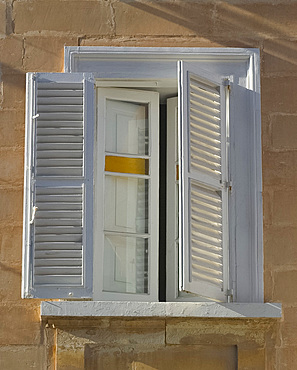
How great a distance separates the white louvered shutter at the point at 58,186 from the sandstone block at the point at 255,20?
108cm

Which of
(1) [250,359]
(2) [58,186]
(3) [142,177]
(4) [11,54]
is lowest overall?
(1) [250,359]

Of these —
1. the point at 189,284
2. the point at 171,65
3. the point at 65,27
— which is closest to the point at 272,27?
the point at 171,65

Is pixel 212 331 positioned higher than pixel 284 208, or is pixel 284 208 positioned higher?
pixel 284 208

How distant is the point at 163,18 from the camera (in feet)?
28.6

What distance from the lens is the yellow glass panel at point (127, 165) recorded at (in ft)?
28.3

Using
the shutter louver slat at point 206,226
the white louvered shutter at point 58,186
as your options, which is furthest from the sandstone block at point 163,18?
the shutter louver slat at point 206,226

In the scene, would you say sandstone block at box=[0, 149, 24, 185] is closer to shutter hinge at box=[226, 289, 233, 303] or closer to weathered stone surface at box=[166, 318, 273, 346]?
weathered stone surface at box=[166, 318, 273, 346]

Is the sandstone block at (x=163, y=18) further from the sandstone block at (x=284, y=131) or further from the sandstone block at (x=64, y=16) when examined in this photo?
the sandstone block at (x=284, y=131)

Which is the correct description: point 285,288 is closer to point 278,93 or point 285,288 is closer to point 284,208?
point 284,208

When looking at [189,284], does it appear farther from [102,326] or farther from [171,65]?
[171,65]

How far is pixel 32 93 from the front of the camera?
8.26 m

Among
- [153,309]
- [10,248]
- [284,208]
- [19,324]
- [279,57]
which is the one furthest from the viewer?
[279,57]

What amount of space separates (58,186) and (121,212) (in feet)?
2.06

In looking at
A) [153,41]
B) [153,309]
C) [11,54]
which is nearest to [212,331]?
[153,309]
